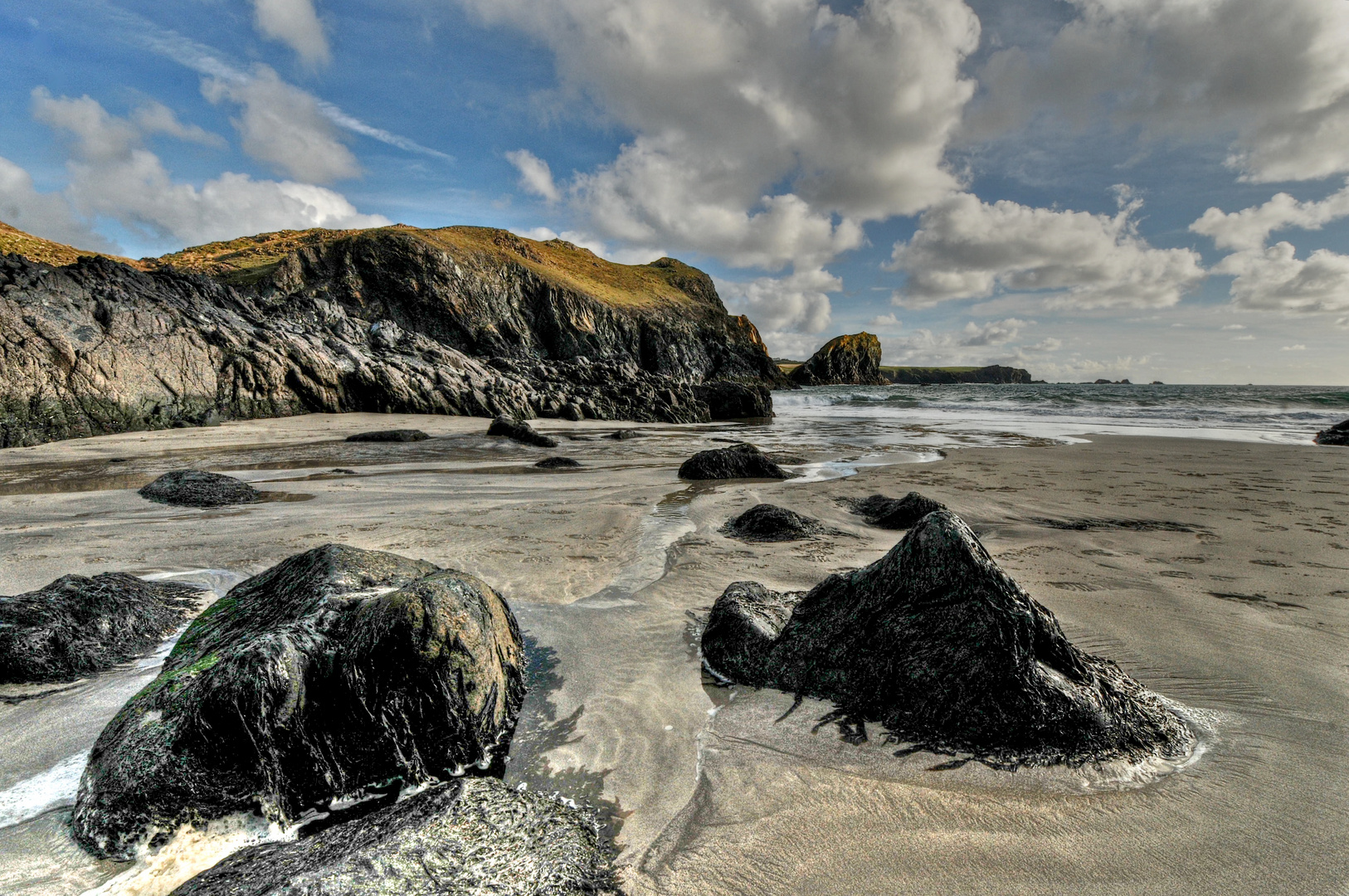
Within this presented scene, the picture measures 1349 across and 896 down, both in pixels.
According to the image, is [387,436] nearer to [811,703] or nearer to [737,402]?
[811,703]

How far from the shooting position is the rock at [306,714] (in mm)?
1915

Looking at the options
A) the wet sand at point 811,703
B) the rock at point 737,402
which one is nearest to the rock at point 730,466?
the wet sand at point 811,703

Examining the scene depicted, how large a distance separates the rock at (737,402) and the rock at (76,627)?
87.5 ft

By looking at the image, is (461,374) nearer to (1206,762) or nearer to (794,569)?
(794,569)

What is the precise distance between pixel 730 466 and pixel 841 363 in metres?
92.7

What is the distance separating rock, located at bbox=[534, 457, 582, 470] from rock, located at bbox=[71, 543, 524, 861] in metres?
7.89

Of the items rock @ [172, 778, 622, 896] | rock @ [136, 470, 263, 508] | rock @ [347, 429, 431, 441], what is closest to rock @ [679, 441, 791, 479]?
rock @ [136, 470, 263, 508]

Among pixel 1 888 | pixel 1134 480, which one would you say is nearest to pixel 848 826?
pixel 1 888

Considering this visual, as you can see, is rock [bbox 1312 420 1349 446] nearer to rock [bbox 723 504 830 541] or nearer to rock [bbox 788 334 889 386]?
rock [bbox 723 504 830 541]

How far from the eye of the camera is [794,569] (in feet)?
15.6

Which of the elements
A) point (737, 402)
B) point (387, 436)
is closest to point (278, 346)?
point (387, 436)

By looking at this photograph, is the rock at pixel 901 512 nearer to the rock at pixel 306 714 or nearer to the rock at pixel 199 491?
the rock at pixel 306 714

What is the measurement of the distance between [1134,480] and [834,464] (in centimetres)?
490

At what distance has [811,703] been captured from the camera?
2.74 m
